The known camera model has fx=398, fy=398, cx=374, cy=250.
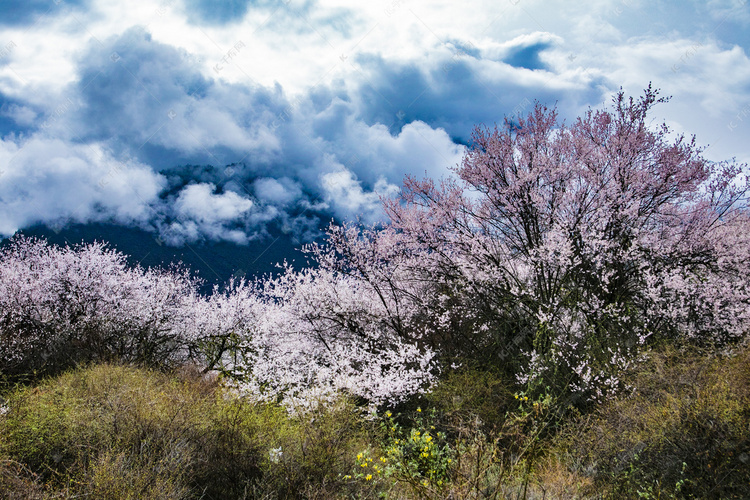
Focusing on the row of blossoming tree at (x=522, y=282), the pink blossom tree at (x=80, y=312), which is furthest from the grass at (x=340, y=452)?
the pink blossom tree at (x=80, y=312)

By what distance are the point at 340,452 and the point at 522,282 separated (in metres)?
7.14

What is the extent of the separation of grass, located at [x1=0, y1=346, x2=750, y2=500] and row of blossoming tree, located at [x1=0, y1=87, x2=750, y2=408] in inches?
61.8

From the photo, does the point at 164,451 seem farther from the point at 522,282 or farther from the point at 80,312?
the point at 80,312

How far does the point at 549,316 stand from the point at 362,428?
516cm

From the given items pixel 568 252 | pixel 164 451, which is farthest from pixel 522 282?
pixel 164 451

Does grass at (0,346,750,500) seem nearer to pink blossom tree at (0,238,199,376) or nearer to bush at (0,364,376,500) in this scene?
bush at (0,364,376,500)

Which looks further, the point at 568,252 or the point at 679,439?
the point at 568,252

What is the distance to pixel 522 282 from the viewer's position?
11.3 meters

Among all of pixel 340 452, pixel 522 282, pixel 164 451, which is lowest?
pixel 340 452

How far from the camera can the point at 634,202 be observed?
1077 cm

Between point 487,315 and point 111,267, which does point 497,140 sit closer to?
point 487,315

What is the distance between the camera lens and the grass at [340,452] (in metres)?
5.20

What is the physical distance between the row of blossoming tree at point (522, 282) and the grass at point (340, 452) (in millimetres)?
1569

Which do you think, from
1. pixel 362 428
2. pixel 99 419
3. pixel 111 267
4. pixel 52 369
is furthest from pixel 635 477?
pixel 111 267
